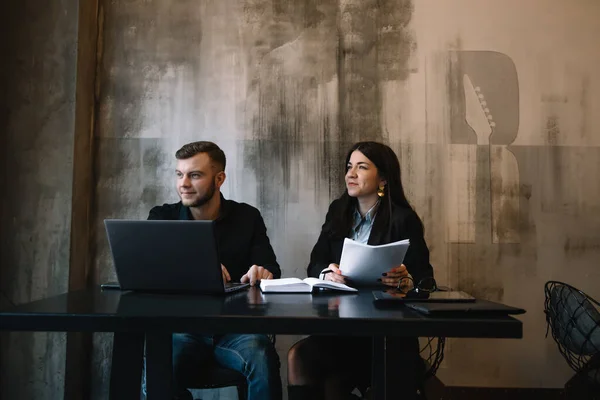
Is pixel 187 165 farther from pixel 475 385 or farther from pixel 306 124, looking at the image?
pixel 475 385

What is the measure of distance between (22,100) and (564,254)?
3015mm

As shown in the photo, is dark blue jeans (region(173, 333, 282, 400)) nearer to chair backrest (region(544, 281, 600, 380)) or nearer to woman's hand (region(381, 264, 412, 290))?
woman's hand (region(381, 264, 412, 290))

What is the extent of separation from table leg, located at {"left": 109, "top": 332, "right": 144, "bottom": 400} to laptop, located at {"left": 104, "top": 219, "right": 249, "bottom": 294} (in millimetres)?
222

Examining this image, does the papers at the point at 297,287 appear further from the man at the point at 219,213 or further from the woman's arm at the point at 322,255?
the woman's arm at the point at 322,255

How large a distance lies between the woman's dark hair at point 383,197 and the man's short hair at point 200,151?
1.97 feet

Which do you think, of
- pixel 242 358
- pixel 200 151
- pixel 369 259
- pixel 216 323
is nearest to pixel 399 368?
pixel 216 323

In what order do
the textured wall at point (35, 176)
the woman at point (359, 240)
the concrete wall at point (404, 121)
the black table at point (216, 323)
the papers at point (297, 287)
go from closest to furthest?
the black table at point (216, 323) → the papers at point (297, 287) → the woman at point (359, 240) → the textured wall at point (35, 176) → the concrete wall at point (404, 121)

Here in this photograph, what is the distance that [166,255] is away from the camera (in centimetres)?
150

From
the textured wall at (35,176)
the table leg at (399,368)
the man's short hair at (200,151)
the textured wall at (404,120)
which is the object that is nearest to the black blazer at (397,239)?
the textured wall at (404,120)

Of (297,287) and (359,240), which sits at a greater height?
(359,240)

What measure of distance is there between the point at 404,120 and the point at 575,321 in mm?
1379

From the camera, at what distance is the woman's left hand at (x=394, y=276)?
1.88 metres

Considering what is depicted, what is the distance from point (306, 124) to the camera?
9.55ft

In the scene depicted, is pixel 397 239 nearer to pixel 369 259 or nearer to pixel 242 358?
pixel 369 259
